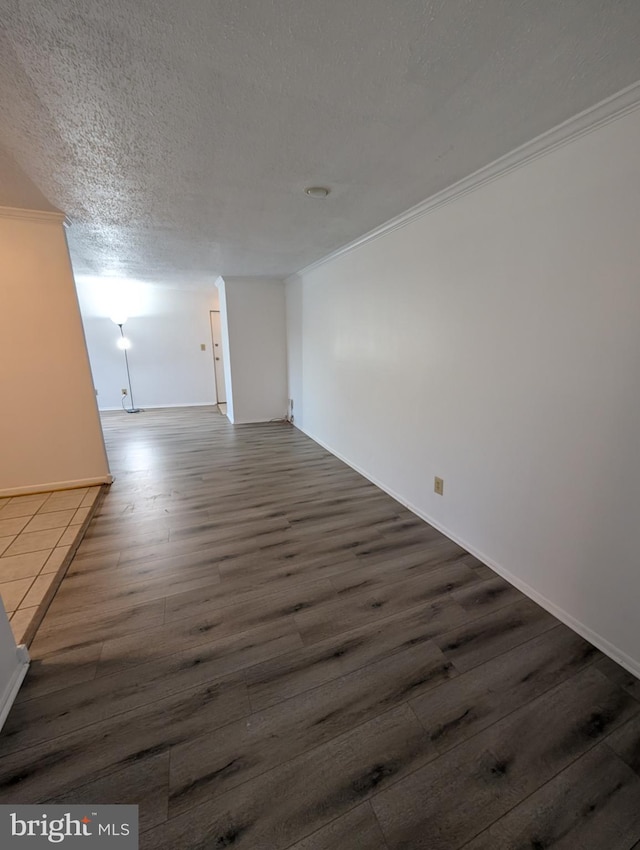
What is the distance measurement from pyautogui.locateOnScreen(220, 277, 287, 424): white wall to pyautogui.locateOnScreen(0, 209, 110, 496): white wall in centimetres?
232

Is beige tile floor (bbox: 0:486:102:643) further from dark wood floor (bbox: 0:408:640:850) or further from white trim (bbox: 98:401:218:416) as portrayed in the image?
white trim (bbox: 98:401:218:416)

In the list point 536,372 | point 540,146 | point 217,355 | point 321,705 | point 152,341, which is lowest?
point 321,705

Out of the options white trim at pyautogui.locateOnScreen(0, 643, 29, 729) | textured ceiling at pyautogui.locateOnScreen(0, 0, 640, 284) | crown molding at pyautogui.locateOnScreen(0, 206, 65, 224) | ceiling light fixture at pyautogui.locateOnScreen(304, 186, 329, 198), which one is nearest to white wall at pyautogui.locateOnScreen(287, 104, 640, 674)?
textured ceiling at pyautogui.locateOnScreen(0, 0, 640, 284)

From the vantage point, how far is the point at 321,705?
124 centimetres

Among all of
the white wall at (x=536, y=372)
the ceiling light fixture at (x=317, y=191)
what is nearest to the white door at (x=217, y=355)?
the white wall at (x=536, y=372)

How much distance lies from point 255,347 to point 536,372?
4109 millimetres

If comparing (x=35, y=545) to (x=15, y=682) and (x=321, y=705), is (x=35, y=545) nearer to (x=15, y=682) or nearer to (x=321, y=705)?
(x=15, y=682)

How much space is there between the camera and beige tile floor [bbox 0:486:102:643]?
161 centimetres

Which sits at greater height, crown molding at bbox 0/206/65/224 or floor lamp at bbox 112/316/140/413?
crown molding at bbox 0/206/65/224

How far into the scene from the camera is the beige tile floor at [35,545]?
161cm

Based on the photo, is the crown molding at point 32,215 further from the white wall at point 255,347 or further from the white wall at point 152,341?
the white wall at point 152,341

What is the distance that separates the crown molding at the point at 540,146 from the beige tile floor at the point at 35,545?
3144 millimetres

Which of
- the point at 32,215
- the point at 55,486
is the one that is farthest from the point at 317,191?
the point at 55,486

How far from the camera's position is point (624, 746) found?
1.11 metres
